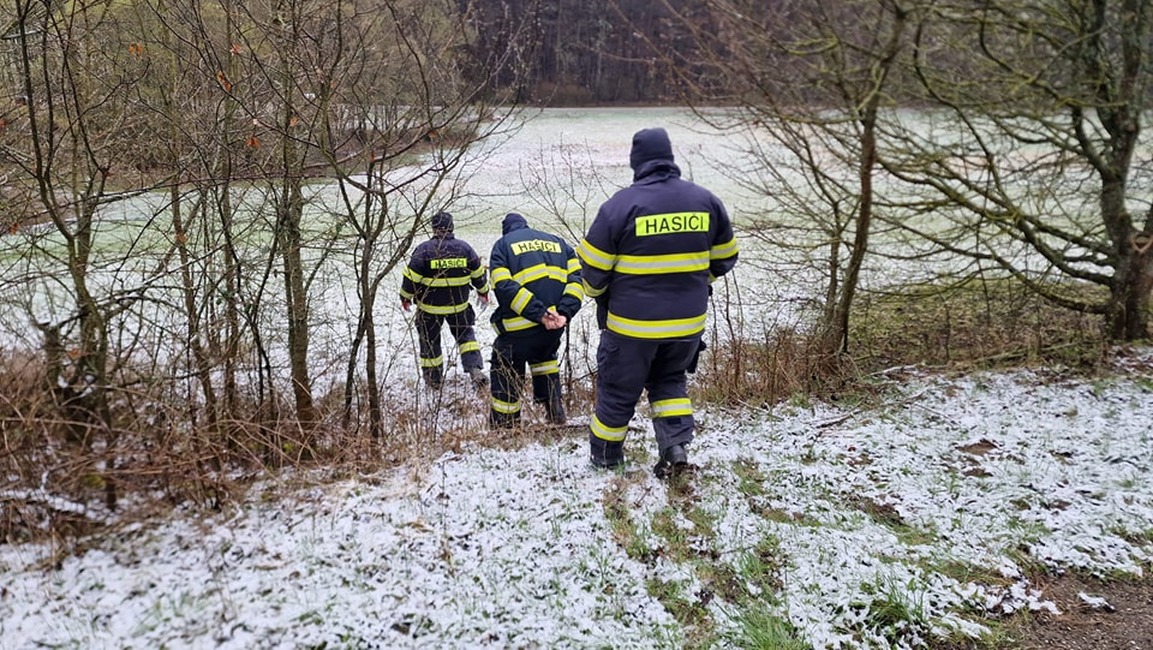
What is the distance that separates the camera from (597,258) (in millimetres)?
3719

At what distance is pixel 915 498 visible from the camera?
12.1ft

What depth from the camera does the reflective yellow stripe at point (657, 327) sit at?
3.71 meters

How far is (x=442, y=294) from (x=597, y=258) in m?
3.25

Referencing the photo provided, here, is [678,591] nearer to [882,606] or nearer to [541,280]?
[882,606]

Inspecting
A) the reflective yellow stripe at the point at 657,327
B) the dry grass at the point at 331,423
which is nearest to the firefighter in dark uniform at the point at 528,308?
the dry grass at the point at 331,423

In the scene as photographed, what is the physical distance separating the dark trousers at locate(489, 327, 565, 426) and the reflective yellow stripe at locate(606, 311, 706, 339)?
1.95 m

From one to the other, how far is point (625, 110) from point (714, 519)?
31440mm

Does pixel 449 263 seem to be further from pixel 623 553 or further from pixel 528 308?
pixel 623 553

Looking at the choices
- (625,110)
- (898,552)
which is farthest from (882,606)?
(625,110)

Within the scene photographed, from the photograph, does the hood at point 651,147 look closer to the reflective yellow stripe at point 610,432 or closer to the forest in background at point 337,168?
the forest in background at point 337,168

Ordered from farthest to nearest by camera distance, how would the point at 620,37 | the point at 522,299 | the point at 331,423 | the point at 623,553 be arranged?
the point at 620,37 → the point at 522,299 → the point at 331,423 → the point at 623,553

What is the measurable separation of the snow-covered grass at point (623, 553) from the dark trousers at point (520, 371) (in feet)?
4.47

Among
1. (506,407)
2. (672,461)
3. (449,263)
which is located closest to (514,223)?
(449,263)

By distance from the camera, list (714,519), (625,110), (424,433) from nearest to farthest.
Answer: (714,519)
(424,433)
(625,110)
